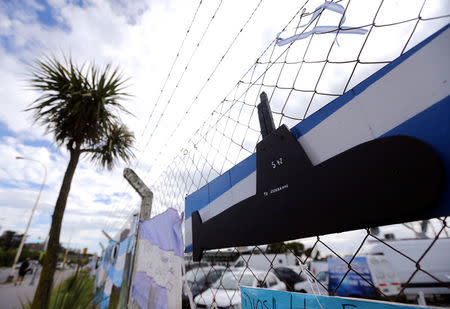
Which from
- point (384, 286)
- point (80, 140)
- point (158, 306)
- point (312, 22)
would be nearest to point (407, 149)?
point (312, 22)

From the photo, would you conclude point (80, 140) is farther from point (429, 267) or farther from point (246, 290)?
point (429, 267)

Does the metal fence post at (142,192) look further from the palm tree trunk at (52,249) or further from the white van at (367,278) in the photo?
the white van at (367,278)

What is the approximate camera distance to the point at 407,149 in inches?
16.5

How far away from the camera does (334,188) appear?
1.69 feet

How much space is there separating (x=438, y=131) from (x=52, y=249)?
365 cm

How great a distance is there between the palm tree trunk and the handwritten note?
9.59 ft

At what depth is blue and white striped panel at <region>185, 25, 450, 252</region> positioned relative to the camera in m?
0.41

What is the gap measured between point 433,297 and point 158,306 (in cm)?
654

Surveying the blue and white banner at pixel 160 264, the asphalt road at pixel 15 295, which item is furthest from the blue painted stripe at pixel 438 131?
the asphalt road at pixel 15 295

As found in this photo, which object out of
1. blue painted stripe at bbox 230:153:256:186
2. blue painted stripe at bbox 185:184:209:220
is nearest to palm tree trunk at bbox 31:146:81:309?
blue painted stripe at bbox 185:184:209:220

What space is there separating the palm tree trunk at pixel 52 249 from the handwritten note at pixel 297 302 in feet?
9.59

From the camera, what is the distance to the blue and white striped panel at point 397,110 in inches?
16.3

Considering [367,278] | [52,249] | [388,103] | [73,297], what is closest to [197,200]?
[388,103]

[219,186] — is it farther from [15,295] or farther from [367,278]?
[15,295]
